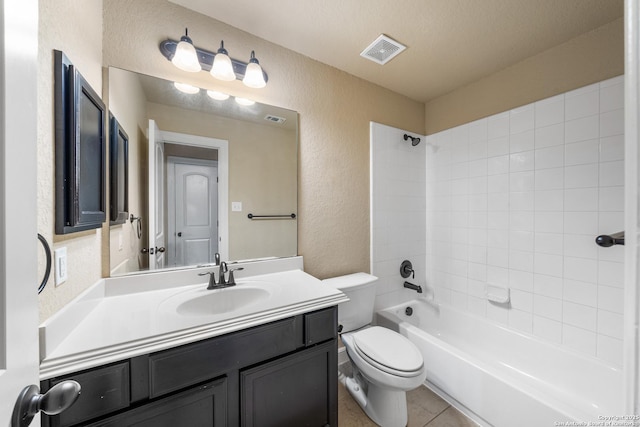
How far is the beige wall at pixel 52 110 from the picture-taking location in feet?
2.31

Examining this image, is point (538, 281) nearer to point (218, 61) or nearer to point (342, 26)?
point (342, 26)

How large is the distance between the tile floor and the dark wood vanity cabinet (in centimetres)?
39

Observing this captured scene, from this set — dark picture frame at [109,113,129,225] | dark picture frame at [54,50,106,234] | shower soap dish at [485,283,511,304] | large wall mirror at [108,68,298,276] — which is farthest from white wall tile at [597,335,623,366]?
dark picture frame at [109,113,129,225]

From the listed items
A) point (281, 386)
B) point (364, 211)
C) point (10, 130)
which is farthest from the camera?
point (364, 211)

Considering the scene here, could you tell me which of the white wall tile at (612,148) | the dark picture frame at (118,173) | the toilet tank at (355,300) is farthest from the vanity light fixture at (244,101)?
the white wall tile at (612,148)

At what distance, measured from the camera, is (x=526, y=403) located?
1215 millimetres

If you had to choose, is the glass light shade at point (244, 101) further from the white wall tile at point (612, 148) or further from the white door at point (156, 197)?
the white wall tile at point (612, 148)

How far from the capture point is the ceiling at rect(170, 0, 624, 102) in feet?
4.25

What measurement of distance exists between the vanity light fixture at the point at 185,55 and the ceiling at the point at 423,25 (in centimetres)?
25

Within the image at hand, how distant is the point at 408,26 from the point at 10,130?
1.79 metres

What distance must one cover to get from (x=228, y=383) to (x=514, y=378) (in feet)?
4.97

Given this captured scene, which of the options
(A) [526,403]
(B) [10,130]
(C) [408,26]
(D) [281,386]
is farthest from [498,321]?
(B) [10,130]

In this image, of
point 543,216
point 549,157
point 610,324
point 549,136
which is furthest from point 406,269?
point 549,136

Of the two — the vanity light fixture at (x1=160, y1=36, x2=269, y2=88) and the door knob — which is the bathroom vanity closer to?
the door knob
